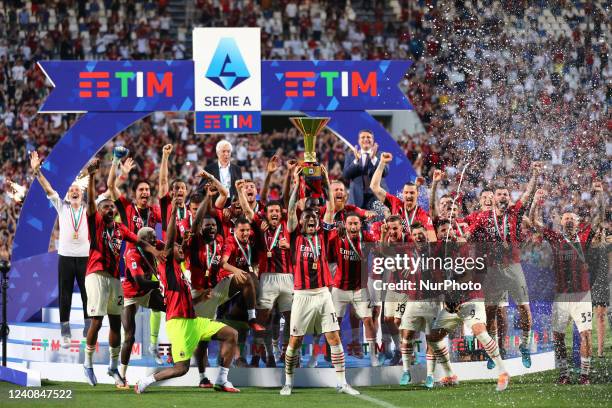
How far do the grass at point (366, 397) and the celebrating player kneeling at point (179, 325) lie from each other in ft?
0.94

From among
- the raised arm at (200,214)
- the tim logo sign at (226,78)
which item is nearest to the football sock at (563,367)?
the raised arm at (200,214)

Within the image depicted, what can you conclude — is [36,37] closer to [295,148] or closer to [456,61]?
[295,148]

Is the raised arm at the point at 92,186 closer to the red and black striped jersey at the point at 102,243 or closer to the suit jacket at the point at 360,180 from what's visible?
the red and black striped jersey at the point at 102,243

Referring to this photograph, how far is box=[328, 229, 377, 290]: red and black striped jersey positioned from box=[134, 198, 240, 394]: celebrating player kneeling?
139 centimetres

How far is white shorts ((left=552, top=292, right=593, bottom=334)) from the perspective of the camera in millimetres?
10969

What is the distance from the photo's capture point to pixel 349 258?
11.3m

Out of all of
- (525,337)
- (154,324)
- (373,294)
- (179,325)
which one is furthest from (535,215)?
(154,324)

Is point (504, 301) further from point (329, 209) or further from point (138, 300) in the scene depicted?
point (138, 300)

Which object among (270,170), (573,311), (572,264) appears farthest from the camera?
(270,170)

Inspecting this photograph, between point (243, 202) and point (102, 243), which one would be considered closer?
point (102, 243)

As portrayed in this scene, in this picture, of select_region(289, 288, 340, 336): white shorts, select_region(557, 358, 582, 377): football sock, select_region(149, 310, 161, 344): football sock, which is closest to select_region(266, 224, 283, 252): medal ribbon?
select_region(289, 288, 340, 336): white shorts

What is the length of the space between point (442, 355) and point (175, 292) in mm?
2478

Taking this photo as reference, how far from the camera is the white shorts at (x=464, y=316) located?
34.8 feet

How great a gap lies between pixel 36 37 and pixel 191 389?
14185 millimetres
